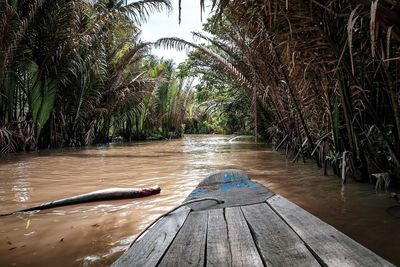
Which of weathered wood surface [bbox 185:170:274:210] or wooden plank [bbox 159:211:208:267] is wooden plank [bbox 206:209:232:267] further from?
weathered wood surface [bbox 185:170:274:210]

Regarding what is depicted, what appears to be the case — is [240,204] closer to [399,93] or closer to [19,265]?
[19,265]

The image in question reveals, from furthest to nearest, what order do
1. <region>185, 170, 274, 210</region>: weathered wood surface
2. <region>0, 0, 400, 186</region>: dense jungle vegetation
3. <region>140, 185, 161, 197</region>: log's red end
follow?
<region>140, 185, 161, 197</region>: log's red end, <region>0, 0, 400, 186</region>: dense jungle vegetation, <region>185, 170, 274, 210</region>: weathered wood surface

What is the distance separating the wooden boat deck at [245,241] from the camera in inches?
46.9

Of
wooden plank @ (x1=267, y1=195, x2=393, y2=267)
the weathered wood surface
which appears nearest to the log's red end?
the weathered wood surface

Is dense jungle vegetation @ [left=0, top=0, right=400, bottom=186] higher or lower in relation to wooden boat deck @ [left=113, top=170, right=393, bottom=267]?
higher

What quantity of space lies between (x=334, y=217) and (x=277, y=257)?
1.49 meters

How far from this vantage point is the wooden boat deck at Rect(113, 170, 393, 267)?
3.91 ft

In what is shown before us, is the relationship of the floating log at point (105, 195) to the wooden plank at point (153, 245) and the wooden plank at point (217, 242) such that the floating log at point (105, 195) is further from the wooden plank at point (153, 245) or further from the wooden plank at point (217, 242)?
the wooden plank at point (217, 242)

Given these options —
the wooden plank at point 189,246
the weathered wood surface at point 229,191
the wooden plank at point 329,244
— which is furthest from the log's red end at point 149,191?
the wooden plank at point 329,244

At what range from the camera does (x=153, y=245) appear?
1392 mm

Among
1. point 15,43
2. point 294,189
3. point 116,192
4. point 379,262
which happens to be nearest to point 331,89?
point 294,189

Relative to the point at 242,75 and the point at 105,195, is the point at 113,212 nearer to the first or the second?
the point at 105,195

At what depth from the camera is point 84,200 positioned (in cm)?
305

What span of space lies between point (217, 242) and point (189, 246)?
133mm
